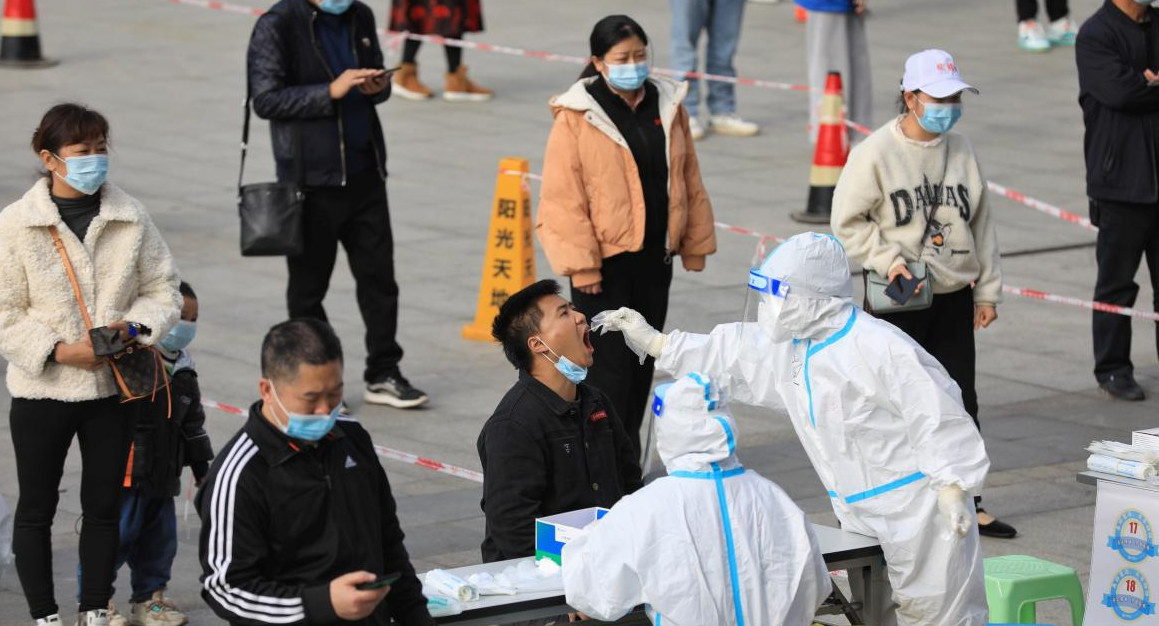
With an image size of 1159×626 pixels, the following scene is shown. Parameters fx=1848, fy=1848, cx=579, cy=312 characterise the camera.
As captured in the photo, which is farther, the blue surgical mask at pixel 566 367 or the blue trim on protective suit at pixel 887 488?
the blue surgical mask at pixel 566 367

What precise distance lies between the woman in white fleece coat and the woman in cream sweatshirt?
2589 mm

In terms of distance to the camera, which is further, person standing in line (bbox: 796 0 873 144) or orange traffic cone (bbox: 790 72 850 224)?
person standing in line (bbox: 796 0 873 144)

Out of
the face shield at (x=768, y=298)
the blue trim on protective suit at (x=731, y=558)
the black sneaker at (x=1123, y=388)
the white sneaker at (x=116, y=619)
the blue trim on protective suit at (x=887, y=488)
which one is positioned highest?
the face shield at (x=768, y=298)

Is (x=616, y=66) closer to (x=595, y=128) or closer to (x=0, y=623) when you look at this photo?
(x=595, y=128)

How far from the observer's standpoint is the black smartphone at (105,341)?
568 centimetres

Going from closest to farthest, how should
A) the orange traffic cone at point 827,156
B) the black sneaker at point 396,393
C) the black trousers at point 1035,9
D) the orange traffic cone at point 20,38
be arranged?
the black sneaker at point 396,393 → the orange traffic cone at point 827,156 → the orange traffic cone at point 20,38 → the black trousers at point 1035,9

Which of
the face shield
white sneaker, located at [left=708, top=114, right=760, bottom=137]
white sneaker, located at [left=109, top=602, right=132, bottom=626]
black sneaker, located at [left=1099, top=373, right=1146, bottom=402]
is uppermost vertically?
the face shield

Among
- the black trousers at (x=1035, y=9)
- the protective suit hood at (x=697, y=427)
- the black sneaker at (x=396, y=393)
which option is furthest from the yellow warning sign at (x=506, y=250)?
the black trousers at (x=1035, y=9)

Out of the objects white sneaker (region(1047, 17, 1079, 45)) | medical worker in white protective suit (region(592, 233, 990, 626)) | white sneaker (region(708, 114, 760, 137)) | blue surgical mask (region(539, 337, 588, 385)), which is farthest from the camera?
white sneaker (region(1047, 17, 1079, 45))

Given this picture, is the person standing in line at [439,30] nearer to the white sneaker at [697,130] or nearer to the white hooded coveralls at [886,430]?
the white sneaker at [697,130]

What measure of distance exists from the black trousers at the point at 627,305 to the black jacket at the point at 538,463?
1.90 m

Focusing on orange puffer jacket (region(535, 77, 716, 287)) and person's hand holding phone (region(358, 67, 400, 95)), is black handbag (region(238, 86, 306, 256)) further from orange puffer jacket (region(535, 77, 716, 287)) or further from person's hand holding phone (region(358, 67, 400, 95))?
orange puffer jacket (region(535, 77, 716, 287))

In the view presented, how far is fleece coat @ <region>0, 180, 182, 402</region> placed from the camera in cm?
572

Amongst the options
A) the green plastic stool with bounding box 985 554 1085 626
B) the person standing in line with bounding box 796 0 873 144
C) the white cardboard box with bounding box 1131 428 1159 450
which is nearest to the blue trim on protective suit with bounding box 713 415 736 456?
the green plastic stool with bounding box 985 554 1085 626
